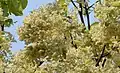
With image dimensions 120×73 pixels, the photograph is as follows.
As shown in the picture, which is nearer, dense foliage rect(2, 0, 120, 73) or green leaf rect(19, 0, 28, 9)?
green leaf rect(19, 0, 28, 9)

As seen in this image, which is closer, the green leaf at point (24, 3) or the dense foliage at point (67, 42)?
the green leaf at point (24, 3)

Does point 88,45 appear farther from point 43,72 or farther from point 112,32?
point 43,72

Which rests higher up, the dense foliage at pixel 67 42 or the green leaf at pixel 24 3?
the green leaf at pixel 24 3

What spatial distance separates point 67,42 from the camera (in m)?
9.66

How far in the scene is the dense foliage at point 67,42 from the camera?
26.3ft

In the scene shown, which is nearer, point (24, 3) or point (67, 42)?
point (24, 3)

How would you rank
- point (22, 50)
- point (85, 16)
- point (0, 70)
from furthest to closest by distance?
point (85, 16), point (22, 50), point (0, 70)

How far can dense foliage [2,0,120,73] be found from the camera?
26.3 feet

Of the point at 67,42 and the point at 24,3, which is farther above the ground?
the point at 24,3

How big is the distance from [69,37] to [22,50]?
54.7 inches

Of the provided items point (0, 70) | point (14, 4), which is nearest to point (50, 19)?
point (0, 70)

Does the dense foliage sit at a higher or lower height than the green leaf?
lower

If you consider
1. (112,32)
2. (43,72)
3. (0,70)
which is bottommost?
(43,72)

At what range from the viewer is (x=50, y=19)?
9.99 meters
